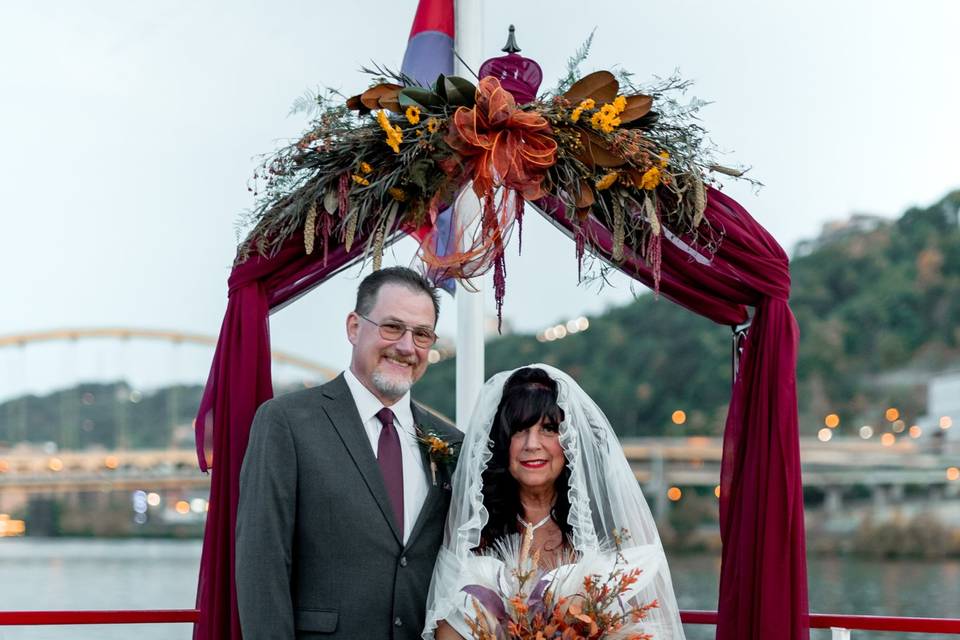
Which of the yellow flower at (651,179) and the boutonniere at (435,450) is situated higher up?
the yellow flower at (651,179)

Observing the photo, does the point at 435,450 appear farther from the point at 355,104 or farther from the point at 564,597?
the point at 355,104

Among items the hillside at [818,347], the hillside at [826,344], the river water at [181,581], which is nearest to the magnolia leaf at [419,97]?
the river water at [181,581]

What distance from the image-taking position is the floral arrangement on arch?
309 cm

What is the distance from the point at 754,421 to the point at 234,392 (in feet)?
4.96

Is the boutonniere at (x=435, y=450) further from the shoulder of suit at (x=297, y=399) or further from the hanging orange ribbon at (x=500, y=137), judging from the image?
the hanging orange ribbon at (x=500, y=137)

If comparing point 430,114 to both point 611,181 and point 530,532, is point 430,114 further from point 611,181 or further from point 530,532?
point 530,532

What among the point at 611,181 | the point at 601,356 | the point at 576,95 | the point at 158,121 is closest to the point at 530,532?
the point at 611,181

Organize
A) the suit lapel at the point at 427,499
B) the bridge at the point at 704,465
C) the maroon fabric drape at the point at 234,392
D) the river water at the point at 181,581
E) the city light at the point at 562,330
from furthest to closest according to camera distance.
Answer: the city light at the point at 562,330 < the bridge at the point at 704,465 < the river water at the point at 181,581 < the maroon fabric drape at the point at 234,392 < the suit lapel at the point at 427,499

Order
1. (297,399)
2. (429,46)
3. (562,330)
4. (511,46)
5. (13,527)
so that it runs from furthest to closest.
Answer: (13,527)
(562,330)
(429,46)
(511,46)
(297,399)

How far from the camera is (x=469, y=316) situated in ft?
12.4

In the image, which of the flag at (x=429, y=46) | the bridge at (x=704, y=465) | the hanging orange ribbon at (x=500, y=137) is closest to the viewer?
the hanging orange ribbon at (x=500, y=137)

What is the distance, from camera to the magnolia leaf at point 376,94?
3.13m

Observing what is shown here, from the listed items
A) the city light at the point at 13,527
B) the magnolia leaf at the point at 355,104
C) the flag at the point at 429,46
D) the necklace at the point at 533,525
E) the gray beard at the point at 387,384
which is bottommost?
the city light at the point at 13,527

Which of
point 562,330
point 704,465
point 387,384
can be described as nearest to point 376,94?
point 387,384
